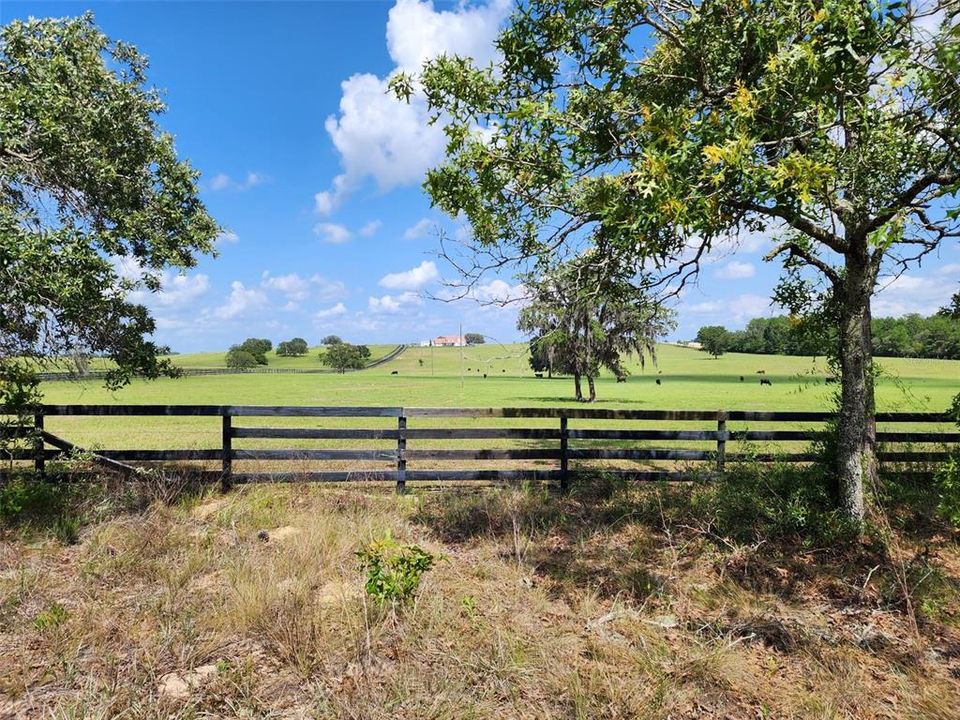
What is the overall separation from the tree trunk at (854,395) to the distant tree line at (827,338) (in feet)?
7.20

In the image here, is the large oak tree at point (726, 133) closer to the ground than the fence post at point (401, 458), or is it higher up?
higher up

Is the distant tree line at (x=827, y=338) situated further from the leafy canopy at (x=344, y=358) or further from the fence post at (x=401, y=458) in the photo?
the leafy canopy at (x=344, y=358)

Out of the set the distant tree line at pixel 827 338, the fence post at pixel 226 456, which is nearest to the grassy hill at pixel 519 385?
the distant tree line at pixel 827 338

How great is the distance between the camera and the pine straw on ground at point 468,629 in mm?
3760

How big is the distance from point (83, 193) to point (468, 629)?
7830mm

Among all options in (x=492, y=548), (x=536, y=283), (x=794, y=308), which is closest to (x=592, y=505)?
(x=492, y=548)

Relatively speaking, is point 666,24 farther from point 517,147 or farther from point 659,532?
point 659,532

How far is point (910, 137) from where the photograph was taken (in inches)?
212

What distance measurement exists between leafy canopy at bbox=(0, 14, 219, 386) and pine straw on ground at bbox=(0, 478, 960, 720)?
2.64m

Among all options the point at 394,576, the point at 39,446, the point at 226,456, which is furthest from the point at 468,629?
the point at 39,446

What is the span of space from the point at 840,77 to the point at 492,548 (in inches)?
232

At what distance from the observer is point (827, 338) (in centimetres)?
935

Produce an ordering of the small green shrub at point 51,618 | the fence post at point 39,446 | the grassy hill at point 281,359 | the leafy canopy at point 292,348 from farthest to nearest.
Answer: the leafy canopy at point 292,348 → the grassy hill at point 281,359 → the fence post at point 39,446 → the small green shrub at point 51,618

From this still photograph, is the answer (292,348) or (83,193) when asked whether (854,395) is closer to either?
(83,193)
